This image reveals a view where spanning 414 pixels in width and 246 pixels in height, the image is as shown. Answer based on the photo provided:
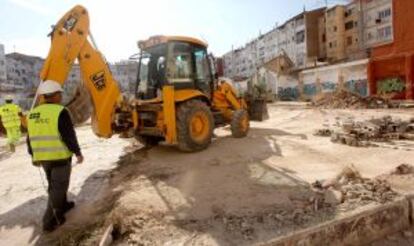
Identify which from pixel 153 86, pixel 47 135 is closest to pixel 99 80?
pixel 153 86

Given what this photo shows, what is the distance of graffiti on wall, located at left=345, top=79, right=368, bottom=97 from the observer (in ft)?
105

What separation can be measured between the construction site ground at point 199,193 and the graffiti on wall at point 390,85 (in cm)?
1946

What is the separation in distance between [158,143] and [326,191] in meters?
6.46

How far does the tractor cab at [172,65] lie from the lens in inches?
380

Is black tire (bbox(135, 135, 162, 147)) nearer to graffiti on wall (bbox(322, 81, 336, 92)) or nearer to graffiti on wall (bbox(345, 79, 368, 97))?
graffiti on wall (bbox(345, 79, 368, 97))

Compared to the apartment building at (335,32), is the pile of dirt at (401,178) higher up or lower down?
lower down

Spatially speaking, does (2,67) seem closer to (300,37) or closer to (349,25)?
(300,37)

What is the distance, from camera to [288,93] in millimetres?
47219

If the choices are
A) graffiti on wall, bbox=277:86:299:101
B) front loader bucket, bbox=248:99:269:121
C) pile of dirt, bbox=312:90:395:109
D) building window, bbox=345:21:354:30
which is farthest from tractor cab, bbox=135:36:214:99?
building window, bbox=345:21:354:30

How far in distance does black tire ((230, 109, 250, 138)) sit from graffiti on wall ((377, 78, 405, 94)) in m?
19.6

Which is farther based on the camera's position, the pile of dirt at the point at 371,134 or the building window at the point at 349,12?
the building window at the point at 349,12

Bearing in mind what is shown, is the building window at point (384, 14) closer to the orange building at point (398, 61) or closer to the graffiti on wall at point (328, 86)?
the graffiti on wall at point (328, 86)

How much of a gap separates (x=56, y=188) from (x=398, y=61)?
27.0 metres

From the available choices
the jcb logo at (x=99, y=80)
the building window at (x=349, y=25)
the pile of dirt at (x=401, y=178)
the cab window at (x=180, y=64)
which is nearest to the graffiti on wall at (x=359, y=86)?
the cab window at (x=180, y=64)
